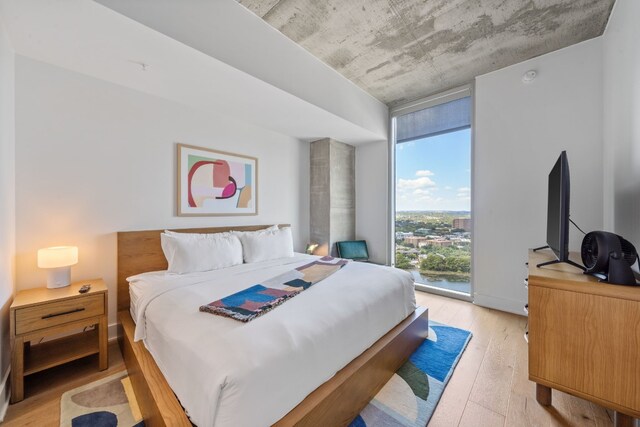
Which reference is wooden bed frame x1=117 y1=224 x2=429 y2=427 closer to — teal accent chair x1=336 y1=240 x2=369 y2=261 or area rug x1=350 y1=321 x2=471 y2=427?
area rug x1=350 y1=321 x2=471 y2=427

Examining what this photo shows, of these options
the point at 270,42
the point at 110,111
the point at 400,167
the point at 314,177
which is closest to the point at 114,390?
the point at 110,111

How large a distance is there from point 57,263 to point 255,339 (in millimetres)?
1746

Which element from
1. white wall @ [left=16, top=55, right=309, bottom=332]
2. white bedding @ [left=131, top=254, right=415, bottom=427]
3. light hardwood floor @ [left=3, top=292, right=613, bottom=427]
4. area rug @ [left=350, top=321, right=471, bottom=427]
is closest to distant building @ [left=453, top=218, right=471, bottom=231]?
light hardwood floor @ [left=3, top=292, right=613, bottom=427]

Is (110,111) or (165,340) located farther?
(110,111)

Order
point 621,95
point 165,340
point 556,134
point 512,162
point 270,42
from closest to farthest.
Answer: point 165,340 < point 621,95 < point 270,42 < point 556,134 < point 512,162

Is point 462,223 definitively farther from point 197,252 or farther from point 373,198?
point 197,252

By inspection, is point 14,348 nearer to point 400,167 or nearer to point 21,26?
point 21,26

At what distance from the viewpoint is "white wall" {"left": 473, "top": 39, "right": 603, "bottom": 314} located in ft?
8.03

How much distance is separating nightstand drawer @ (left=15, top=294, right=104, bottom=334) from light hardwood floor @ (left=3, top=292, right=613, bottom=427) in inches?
17.3

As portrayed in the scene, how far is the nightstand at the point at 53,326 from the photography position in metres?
1.57

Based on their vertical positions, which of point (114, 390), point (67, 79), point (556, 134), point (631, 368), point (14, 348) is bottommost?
point (114, 390)

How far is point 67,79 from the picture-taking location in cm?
207

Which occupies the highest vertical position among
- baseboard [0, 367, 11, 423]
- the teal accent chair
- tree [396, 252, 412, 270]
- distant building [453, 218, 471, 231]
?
distant building [453, 218, 471, 231]

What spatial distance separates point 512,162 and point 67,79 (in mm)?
4314
